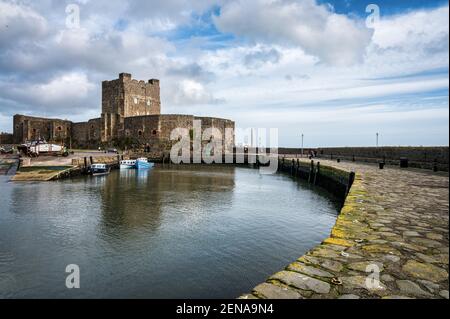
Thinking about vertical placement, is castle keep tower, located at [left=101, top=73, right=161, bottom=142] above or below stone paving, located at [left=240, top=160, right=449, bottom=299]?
above

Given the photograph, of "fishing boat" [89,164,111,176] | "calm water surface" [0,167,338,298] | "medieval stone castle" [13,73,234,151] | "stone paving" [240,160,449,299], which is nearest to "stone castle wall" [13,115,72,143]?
"medieval stone castle" [13,73,234,151]

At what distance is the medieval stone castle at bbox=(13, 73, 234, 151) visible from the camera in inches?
1972

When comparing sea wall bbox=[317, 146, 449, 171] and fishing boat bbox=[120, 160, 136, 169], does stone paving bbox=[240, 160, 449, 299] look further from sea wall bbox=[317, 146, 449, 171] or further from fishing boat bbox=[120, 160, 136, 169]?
fishing boat bbox=[120, 160, 136, 169]

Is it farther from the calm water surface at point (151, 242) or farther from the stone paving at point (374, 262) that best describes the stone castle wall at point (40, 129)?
the stone paving at point (374, 262)

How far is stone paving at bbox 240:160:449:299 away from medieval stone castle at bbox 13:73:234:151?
45.8 metres

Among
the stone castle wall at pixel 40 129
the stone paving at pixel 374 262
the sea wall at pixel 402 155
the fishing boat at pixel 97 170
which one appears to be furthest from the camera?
the stone castle wall at pixel 40 129

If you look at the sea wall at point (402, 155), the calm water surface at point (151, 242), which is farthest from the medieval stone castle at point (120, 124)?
the calm water surface at point (151, 242)

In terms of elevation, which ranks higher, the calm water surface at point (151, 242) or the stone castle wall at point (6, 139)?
the stone castle wall at point (6, 139)

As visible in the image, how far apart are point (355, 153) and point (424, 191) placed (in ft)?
84.8

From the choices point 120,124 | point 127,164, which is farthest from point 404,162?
point 120,124

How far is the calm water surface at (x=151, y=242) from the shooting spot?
6.37 metres

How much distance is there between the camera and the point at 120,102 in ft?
170

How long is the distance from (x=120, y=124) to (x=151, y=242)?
152 ft
